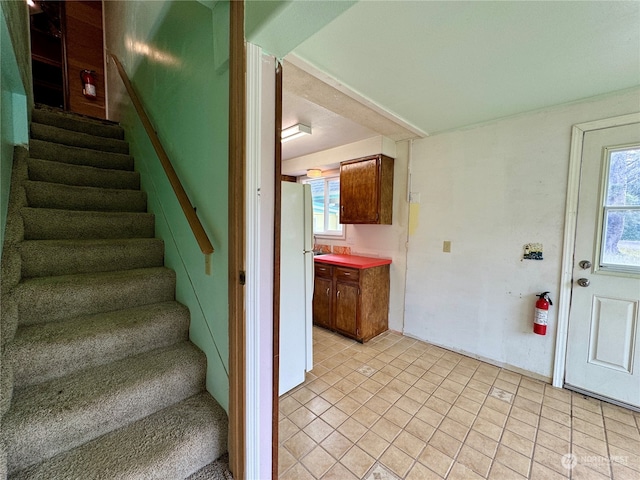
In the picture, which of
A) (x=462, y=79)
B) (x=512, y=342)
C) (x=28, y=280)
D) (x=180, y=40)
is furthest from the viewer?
(x=512, y=342)

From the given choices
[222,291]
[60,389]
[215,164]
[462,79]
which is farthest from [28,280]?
[462,79]

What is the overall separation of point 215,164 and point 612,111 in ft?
9.31

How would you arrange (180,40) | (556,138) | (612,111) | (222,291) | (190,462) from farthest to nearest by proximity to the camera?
1. (556,138)
2. (612,111)
3. (180,40)
4. (222,291)
5. (190,462)

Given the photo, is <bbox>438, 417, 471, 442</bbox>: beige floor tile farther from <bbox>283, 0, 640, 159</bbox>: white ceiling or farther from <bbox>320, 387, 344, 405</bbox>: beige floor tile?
<bbox>283, 0, 640, 159</bbox>: white ceiling

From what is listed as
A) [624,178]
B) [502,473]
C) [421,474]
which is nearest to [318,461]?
[421,474]

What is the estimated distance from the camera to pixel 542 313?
219 centimetres

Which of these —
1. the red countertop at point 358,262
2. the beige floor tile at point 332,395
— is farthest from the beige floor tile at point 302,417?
the red countertop at point 358,262

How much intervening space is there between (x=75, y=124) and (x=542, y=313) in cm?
467

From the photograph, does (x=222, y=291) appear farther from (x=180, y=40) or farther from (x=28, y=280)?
(x=180, y=40)

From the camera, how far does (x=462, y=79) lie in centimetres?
178

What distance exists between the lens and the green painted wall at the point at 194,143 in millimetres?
1269

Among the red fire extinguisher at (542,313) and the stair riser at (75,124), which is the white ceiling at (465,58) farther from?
the stair riser at (75,124)

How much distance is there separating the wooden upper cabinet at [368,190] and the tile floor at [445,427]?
1.66 metres

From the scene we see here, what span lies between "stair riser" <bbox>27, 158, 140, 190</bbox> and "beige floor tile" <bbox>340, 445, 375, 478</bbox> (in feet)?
8.91
